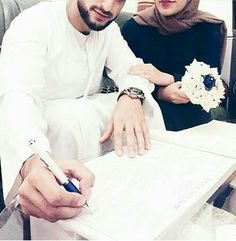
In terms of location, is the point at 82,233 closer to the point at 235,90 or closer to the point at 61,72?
the point at 61,72

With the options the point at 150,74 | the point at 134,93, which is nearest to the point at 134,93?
the point at 134,93

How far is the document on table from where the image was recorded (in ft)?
1.75

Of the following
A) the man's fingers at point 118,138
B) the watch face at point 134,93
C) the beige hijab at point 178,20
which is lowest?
the man's fingers at point 118,138

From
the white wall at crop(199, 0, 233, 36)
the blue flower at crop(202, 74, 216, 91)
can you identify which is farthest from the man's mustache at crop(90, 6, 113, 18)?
the white wall at crop(199, 0, 233, 36)

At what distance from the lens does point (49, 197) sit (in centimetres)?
53

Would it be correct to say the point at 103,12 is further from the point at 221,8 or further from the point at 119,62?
the point at 221,8

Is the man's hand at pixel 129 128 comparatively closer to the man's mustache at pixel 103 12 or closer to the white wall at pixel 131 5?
the man's mustache at pixel 103 12

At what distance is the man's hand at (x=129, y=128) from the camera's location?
33.8 inches

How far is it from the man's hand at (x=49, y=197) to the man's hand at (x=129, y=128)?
0.88 feet

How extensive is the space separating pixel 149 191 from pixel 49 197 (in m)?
0.19

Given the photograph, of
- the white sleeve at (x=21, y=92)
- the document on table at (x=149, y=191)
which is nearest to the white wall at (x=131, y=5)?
the white sleeve at (x=21, y=92)

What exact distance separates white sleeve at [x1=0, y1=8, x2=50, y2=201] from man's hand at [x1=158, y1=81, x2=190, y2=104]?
463 mm

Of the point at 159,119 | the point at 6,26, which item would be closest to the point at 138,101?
the point at 159,119

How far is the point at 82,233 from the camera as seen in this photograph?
0.53 meters
